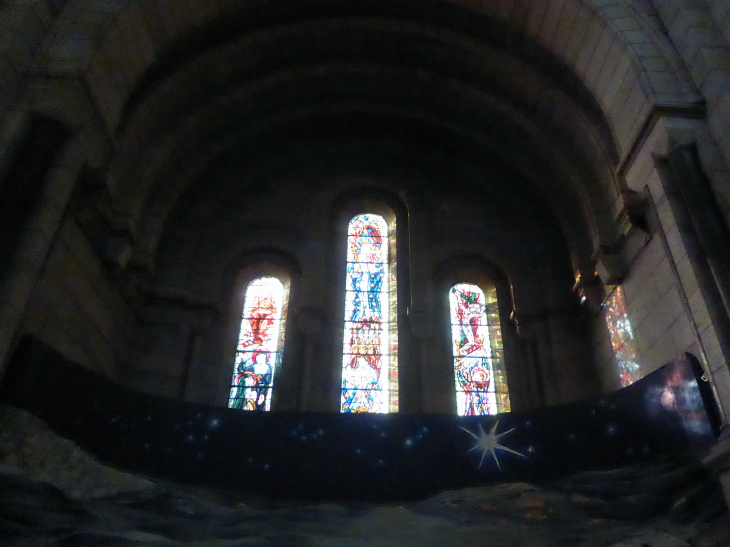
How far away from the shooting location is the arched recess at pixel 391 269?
9766 millimetres

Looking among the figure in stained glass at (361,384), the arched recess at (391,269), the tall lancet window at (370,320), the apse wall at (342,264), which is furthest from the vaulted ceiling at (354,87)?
the figure in stained glass at (361,384)

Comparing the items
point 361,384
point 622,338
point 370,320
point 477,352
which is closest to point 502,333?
point 477,352

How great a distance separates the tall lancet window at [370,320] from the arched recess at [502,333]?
0.74 metres

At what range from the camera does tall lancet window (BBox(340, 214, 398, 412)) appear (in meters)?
9.71

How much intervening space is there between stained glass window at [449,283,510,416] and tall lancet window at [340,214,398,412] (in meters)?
1.07

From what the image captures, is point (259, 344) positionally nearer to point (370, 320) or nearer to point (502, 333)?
point (370, 320)

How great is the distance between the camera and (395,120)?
12.2 meters

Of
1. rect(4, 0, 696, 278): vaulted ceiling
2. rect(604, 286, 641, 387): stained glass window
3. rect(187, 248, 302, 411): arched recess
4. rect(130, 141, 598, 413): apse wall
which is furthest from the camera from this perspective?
rect(130, 141, 598, 413): apse wall

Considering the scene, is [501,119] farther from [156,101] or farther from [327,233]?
[156,101]

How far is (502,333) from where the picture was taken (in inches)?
414

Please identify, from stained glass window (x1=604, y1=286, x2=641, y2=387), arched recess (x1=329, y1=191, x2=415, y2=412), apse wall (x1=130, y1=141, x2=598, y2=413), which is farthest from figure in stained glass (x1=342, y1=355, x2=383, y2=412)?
stained glass window (x1=604, y1=286, x2=641, y2=387)

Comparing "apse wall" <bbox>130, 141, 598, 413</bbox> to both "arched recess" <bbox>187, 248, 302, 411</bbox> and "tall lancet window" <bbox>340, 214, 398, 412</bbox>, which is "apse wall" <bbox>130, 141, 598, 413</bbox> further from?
"tall lancet window" <bbox>340, 214, 398, 412</bbox>

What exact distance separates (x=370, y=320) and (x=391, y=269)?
116 cm

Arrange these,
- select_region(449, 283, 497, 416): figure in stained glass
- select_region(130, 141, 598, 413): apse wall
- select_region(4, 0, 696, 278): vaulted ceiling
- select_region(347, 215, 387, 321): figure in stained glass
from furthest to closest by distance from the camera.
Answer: select_region(347, 215, 387, 321): figure in stained glass
select_region(449, 283, 497, 416): figure in stained glass
select_region(130, 141, 598, 413): apse wall
select_region(4, 0, 696, 278): vaulted ceiling
